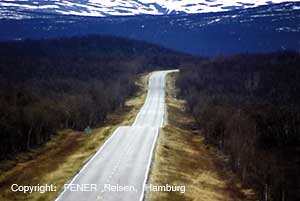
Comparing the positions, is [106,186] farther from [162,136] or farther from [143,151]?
[162,136]

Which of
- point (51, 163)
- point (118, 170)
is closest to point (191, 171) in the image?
point (118, 170)

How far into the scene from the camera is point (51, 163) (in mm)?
68000

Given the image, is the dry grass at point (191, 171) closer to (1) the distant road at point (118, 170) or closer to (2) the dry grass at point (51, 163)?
(1) the distant road at point (118, 170)

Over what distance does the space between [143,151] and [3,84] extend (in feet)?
315

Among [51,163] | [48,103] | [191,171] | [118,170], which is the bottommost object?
[48,103]

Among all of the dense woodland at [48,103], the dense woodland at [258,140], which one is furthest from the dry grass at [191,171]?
the dense woodland at [48,103]

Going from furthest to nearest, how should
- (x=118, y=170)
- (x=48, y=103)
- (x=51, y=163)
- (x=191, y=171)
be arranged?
(x=48, y=103) < (x=51, y=163) < (x=191, y=171) < (x=118, y=170)

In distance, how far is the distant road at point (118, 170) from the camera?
1965 inches

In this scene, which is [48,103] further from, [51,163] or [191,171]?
[191,171]

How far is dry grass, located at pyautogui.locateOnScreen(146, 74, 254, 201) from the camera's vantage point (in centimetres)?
5653

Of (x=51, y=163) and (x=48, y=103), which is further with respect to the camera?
(x=48, y=103)

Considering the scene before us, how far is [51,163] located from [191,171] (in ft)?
62.7

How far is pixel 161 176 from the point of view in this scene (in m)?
59.7

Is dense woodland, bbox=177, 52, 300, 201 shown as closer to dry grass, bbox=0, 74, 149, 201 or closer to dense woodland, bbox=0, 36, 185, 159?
dry grass, bbox=0, 74, 149, 201
